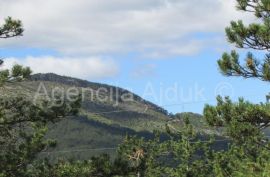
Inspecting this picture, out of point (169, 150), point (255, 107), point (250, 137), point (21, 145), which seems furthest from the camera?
point (169, 150)

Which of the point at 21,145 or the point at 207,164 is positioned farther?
the point at 207,164

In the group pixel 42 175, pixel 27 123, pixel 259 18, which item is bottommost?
pixel 42 175

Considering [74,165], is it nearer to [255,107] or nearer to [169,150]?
[255,107]

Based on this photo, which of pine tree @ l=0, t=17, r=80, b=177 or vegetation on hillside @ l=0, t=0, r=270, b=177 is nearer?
vegetation on hillside @ l=0, t=0, r=270, b=177

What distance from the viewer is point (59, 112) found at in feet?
70.6

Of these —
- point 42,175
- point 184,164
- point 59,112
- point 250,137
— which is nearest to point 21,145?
point 42,175

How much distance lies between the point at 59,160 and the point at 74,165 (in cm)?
180

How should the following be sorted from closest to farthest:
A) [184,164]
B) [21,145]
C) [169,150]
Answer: [21,145], [184,164], [169,150]

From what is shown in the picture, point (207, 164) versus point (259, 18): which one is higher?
point (259, 18)

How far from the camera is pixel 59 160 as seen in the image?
24250mm

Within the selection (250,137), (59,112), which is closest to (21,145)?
(59,112)

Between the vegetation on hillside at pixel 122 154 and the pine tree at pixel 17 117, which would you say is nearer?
the vegetation on hillside at pixel 122 154

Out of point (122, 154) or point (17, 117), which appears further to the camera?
point (122, 154)

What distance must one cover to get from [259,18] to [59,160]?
37.2ft
